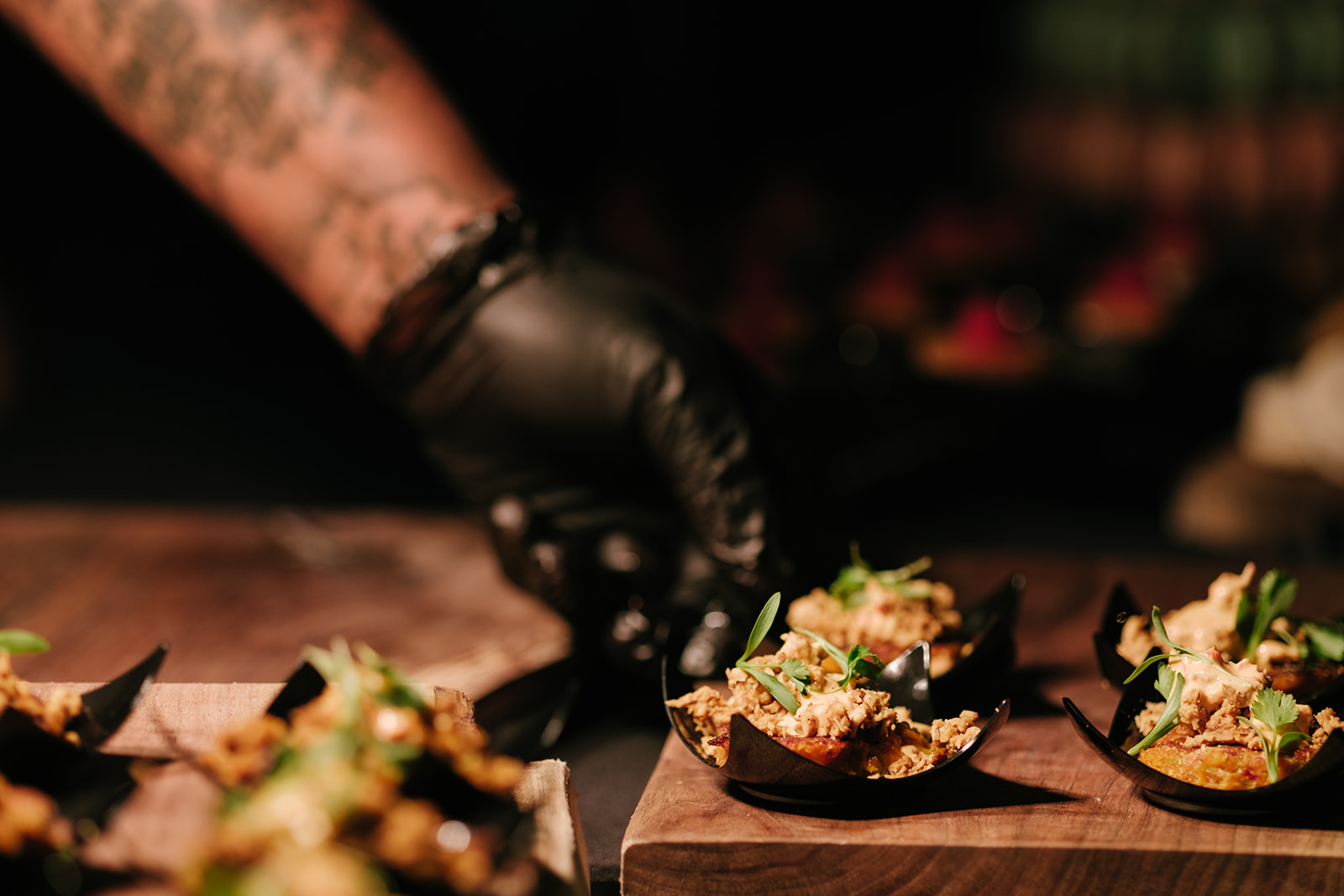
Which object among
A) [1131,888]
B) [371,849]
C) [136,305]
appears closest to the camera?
[371,849]

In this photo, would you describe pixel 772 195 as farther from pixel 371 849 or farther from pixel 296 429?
pixel 371 849

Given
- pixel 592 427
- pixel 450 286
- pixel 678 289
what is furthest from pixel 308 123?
pixel 678 289

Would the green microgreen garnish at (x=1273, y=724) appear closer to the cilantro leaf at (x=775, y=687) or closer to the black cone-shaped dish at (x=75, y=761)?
the cilantro leaf at (x=775, y=687)

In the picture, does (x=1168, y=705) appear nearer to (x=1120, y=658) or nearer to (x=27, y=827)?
(x=1120, y=658)

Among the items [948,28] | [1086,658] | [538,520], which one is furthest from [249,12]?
[948,28]

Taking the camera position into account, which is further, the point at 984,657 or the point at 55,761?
the point at 984,657

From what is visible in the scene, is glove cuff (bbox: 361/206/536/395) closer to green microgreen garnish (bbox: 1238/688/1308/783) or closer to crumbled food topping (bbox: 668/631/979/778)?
crumbled food topping (bbox: 668/631/979/778)

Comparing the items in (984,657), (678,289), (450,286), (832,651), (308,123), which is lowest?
(678,289)
